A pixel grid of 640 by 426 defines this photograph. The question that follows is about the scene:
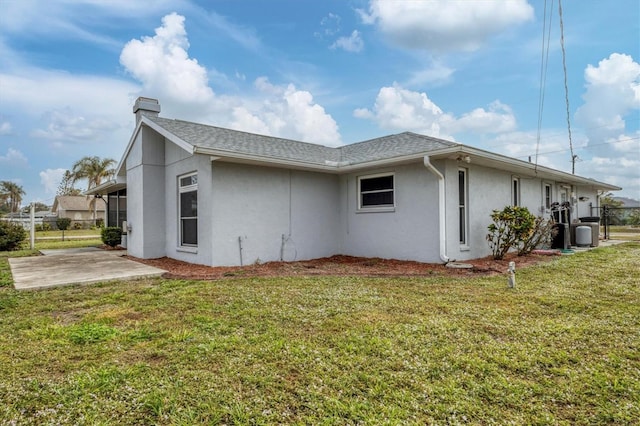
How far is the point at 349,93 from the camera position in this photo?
15.1m

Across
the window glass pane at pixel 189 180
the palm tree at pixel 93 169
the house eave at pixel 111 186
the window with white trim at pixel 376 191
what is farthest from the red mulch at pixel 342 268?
the palm tree at pixel 93 169

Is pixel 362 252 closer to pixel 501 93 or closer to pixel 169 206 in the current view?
pixel 169 206

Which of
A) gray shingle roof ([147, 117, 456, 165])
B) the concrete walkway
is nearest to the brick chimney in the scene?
gray shingle roof ([147, 117, 456, 165])

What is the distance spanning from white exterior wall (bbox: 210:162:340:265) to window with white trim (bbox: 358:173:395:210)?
0.93 meters

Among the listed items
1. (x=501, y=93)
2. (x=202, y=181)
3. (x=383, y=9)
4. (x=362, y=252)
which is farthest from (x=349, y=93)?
(x=202, y=181)

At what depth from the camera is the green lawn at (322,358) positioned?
2357mm

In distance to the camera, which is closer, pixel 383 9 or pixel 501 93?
pixel 383 9

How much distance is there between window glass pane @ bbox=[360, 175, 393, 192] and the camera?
9.63m

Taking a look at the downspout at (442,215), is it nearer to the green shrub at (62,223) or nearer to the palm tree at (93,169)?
the green shrub at (62,223)

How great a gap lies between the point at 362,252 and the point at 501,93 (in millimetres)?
9268

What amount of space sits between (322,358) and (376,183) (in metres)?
7.32

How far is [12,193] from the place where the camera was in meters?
56.4

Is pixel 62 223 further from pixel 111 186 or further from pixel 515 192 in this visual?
pixel 515 192

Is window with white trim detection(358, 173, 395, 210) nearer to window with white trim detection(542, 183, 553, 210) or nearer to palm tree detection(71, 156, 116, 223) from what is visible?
window with white trim detection(542, 183, 553, 210)
